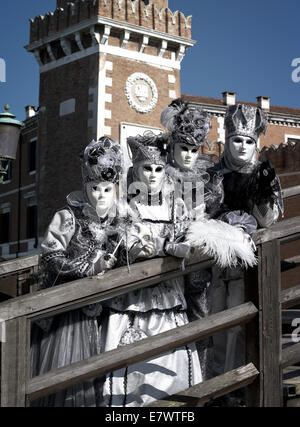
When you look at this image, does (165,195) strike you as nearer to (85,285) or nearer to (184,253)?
(184,253)

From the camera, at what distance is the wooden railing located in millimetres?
2656

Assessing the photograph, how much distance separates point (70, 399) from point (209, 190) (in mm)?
1404

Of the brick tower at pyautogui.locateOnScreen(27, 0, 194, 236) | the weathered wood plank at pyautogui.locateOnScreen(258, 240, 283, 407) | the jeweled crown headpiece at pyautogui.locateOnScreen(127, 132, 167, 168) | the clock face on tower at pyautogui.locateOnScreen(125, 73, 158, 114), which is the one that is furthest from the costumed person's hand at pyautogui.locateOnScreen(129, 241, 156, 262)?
the clock face on tower at pyautogui.locateOnScreen(125, 73, 158, 114)

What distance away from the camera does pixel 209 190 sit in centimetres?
396

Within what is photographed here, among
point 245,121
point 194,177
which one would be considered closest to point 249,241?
point 194,177

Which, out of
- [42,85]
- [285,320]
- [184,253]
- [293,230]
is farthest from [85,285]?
[42,85]

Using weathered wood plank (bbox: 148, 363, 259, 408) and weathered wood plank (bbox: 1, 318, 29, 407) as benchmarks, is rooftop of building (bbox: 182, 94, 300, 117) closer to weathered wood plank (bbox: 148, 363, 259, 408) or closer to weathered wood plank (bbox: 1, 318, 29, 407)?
weathered wood plank (bbox: 148, 363, 259, 408)

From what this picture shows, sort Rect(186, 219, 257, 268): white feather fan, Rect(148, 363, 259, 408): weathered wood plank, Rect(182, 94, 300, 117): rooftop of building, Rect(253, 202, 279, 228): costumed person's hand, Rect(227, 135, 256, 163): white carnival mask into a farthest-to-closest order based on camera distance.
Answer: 1. Rect(182, 94, 300, 117): rooftop of building
2. Rect(227, 135, 256, 163): white carnival mask
3. Rect(253, 202, 279, 228): costumed person's hand
4. Rect(186, 219, 257, 268): white feather fan
5. Rect(148, 363, 259, 408): weathered wood plank

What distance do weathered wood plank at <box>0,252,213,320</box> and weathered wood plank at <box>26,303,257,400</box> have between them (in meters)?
0.24

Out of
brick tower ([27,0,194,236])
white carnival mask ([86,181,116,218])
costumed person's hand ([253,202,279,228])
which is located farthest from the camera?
brick tower ([27,0,194,236])

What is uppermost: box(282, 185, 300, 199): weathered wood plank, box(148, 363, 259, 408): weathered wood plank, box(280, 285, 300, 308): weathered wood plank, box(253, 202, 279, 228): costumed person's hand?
box(282, 185, 300, 199): weathered wood plank

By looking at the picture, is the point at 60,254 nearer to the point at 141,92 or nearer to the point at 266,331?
the point at 266,331

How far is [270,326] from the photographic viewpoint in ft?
10.6
